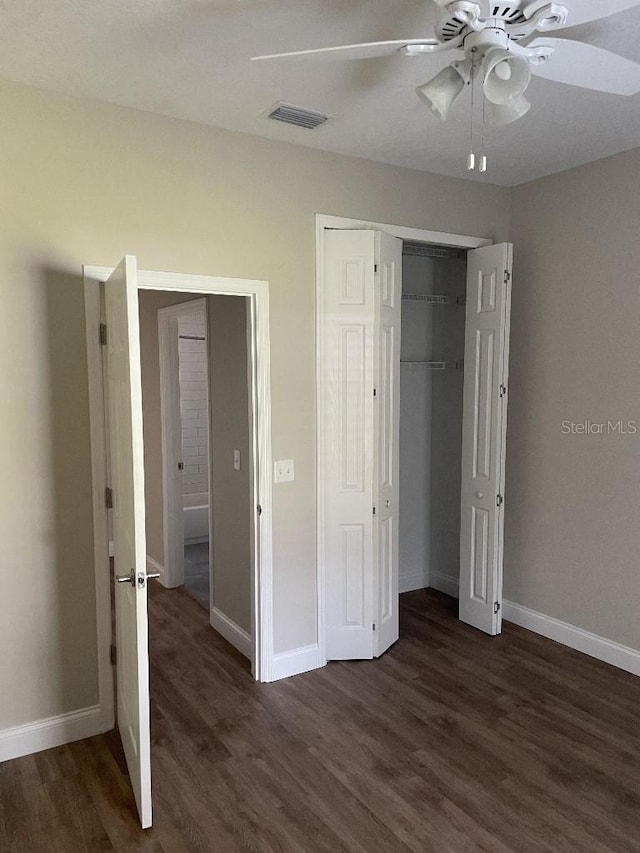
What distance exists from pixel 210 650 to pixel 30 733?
120cm

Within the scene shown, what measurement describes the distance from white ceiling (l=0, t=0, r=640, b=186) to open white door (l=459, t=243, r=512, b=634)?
28.6 inches

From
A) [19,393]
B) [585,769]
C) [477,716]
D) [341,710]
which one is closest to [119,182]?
[19,393]

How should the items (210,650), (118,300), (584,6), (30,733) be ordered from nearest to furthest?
(584,6) < (118,300) < (30,733) < (210,650)

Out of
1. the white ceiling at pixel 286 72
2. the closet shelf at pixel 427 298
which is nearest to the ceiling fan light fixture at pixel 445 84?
the white ceiling at pixel 286 72

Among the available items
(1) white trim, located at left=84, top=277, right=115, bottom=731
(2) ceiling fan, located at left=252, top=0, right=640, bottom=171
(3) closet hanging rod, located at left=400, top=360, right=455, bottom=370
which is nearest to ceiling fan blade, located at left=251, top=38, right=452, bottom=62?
(2) ceiling fan, located at left=252, top=0, right=640, bottom=171

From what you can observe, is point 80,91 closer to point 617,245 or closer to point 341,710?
point 617,245

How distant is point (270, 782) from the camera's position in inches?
102

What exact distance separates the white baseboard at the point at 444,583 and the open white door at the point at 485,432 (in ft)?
1.56

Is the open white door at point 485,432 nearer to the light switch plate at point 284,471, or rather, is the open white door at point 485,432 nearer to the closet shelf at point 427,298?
the closet shelf at point 427,298

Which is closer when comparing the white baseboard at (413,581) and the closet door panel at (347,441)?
the closet door panel at (347,441)

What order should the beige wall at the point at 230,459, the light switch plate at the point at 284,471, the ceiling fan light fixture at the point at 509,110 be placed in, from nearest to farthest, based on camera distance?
the ceiling fan light fixture at the point at 509,110 → the light switch plate at the point at 284,471 → the beige wall at the point at 230,459

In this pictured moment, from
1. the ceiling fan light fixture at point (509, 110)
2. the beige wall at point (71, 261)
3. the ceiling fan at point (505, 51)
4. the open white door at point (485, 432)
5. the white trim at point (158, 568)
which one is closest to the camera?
the ceiling fan at point (505, 51)

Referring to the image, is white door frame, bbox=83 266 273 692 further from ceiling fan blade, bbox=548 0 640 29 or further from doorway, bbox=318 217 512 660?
ceiling fan blade, bbox=548 0 640 29

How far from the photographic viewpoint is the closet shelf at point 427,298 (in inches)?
172
